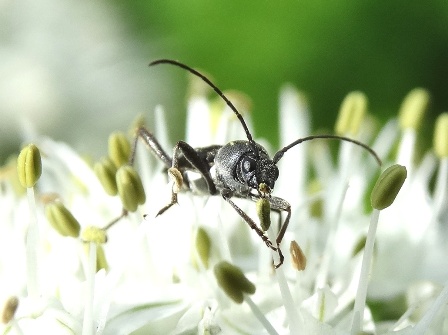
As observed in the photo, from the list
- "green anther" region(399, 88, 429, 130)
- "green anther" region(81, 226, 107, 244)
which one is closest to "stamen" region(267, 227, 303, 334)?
"green anther" region(81, 226, 107, 244)

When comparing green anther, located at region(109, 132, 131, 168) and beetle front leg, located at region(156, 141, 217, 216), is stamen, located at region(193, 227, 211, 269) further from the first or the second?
green anther, located at region(109, 132, 131, 168)

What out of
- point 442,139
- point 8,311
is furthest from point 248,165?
point 442,139

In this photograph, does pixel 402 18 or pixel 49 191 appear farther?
pixel 402 18

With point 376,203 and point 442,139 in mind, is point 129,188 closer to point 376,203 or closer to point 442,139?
point 376,203

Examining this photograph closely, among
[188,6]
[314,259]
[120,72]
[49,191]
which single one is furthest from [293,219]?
[120,72]

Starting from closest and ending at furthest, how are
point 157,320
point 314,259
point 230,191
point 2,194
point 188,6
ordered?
Answer: point 157,320, point 230,191, point 314,259, point 2,194, point 188,6

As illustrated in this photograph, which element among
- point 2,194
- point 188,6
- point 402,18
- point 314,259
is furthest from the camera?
point 188,6

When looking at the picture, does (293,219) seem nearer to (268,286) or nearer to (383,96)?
(268,286)
